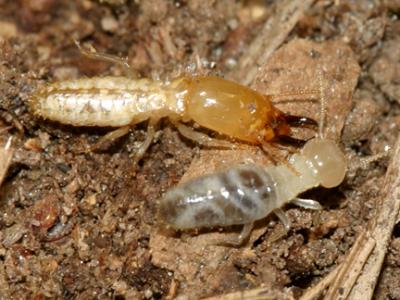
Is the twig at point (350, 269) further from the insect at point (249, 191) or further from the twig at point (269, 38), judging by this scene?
the twig at point (269, 38)

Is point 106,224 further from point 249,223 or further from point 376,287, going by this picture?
point 376,287

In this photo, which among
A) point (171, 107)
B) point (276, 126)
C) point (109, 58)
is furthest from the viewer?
point (109, 58)

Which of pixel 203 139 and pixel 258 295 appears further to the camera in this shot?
pixel 203 139

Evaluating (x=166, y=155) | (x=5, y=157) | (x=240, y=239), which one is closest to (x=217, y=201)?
(x=240, y=239)

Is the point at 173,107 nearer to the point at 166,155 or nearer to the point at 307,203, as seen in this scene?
the point at 166,155

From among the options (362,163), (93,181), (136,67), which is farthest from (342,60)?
(93,181)

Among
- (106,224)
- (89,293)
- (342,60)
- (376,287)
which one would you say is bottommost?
(89,293)

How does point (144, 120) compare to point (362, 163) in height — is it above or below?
below
